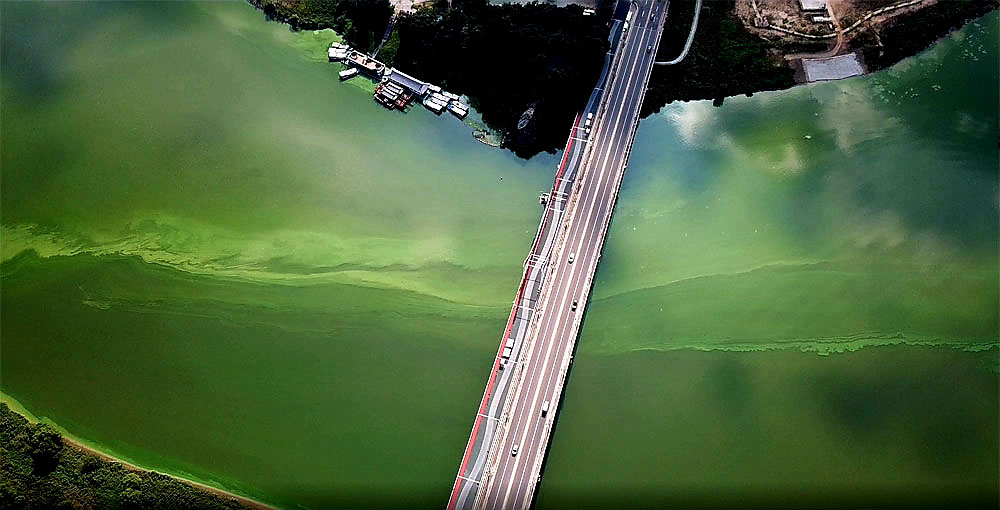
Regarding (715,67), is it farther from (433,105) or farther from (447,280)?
(447,280)

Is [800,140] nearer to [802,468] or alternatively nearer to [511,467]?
[802,468]

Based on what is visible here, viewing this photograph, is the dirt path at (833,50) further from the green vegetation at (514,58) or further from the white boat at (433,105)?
A: the white boat at (433,105)

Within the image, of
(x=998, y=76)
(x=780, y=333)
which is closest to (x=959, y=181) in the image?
(x=998, y=76)

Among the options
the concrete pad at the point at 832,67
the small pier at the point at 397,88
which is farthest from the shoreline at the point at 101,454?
the concrete pad at the point at 832,67

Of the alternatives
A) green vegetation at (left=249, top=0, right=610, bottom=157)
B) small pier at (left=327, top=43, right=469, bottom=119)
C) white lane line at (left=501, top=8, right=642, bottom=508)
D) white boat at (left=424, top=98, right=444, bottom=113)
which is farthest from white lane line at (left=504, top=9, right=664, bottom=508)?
white boat at (left=424, top=98, right=444, bottom=113)

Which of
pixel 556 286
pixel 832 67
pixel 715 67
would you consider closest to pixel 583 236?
pixel 556 286

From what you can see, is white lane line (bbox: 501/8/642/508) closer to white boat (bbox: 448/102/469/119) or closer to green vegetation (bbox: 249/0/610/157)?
green vegetation (bbox: 249/0/610/157)
